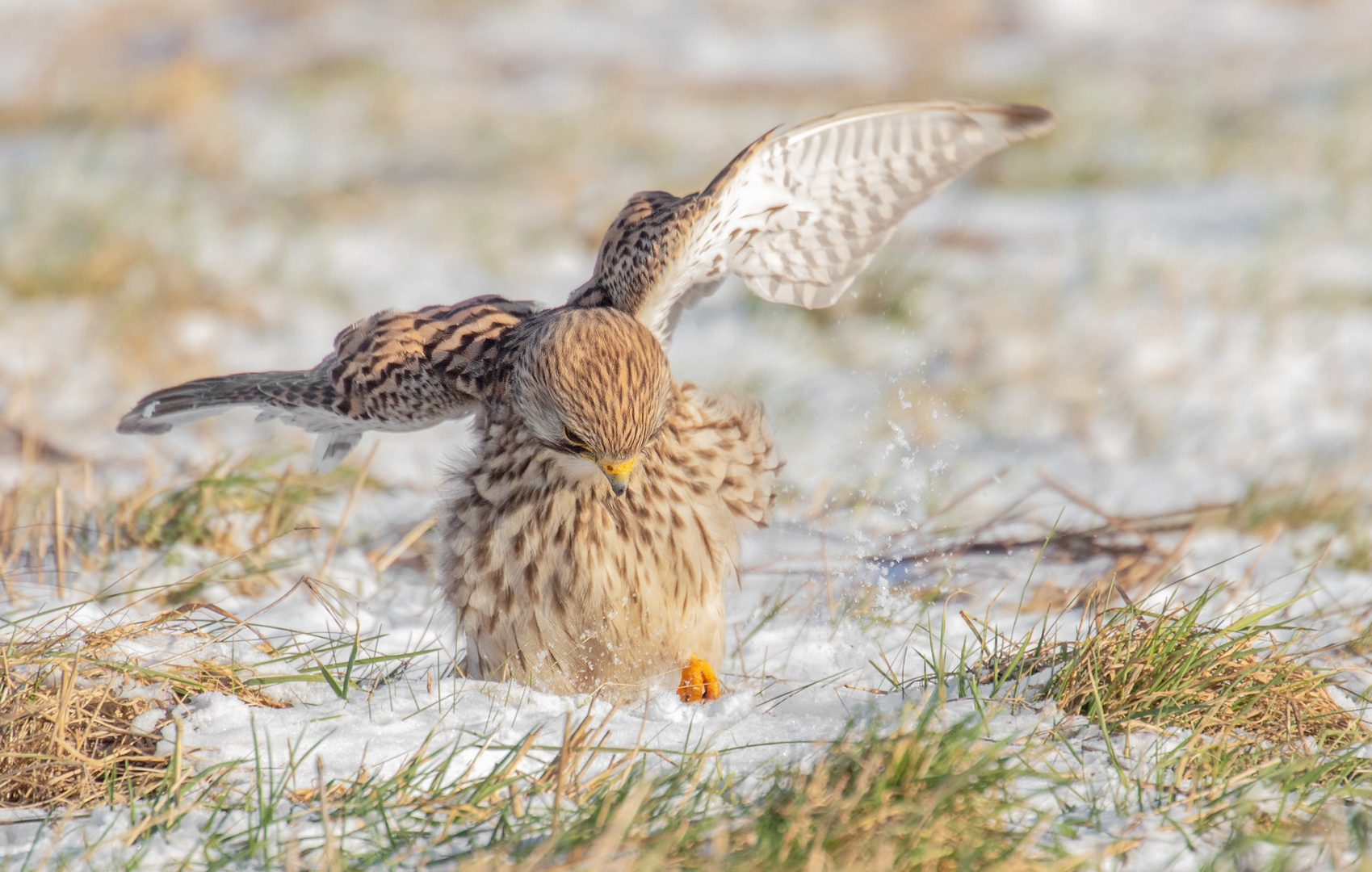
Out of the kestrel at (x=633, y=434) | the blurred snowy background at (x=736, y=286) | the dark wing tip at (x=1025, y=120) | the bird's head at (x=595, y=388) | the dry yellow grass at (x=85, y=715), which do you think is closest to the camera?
the dry yellow grass at (x=85, y=715)

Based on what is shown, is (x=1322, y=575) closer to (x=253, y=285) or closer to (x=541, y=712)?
(x=541, y=712)

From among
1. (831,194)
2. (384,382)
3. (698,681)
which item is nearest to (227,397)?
(384,382)

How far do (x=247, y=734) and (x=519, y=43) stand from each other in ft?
44.6

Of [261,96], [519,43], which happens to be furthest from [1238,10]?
[261,96]

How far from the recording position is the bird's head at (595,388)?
304 cm

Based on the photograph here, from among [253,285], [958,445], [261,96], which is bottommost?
[958,445]

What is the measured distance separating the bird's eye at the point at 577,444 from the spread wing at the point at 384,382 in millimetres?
445

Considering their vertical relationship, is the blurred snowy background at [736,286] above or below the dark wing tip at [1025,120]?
below

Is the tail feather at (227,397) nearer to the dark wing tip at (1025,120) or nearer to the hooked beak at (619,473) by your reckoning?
the hooked beak at (619,473)

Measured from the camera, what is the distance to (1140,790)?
2387 mm

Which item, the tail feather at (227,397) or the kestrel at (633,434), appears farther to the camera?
the tail feather at (227,397)

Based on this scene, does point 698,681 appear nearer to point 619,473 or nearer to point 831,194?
point 619,473

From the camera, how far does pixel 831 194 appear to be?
382cm

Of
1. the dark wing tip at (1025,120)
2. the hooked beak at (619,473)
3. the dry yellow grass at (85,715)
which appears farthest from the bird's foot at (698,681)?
the dark wing tip at (1025,120)
